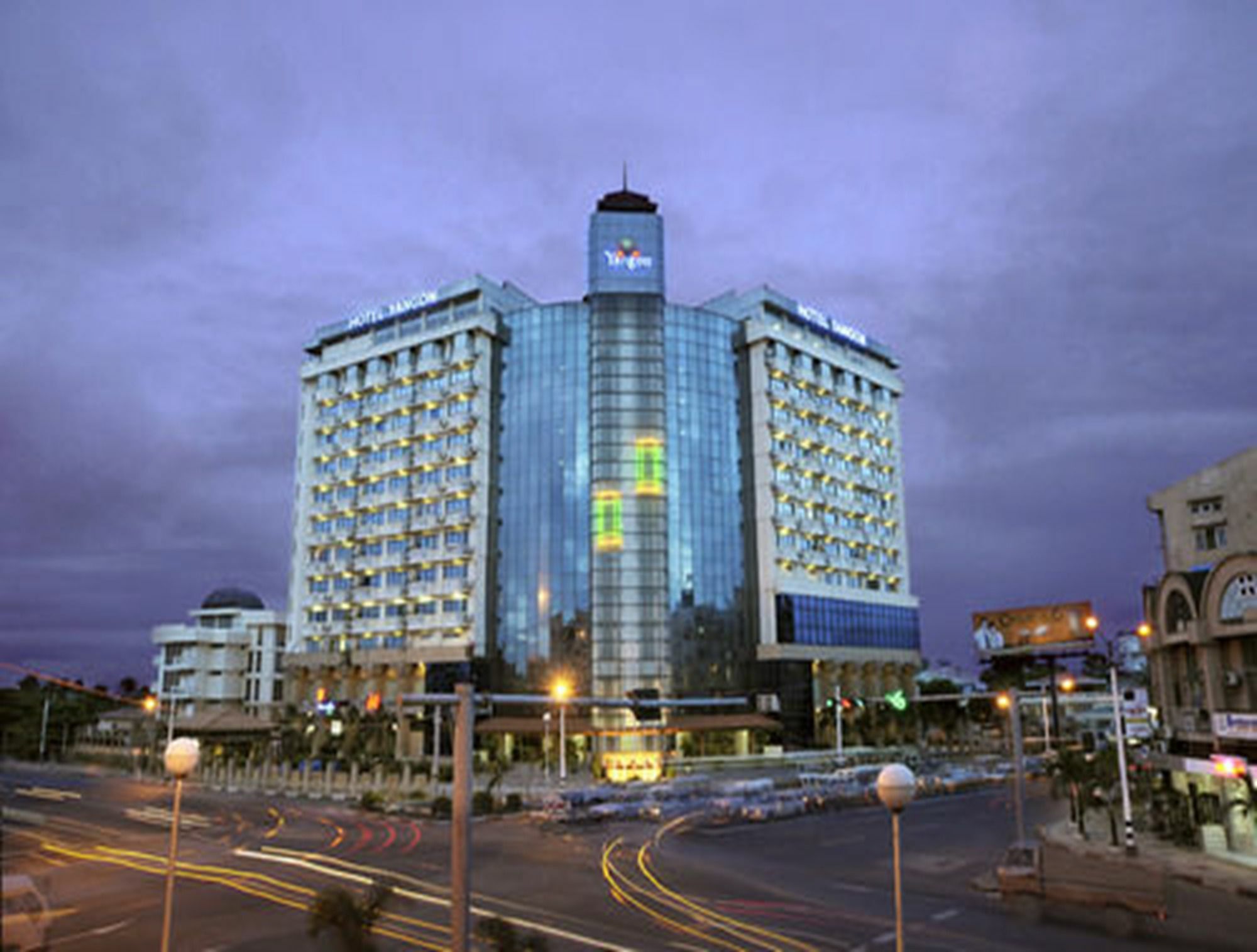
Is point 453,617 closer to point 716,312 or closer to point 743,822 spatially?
point 716,312

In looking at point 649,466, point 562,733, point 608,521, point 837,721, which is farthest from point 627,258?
point 837,721

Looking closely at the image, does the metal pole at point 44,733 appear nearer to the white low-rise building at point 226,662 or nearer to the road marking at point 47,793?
the white low-rise building at point 226,662

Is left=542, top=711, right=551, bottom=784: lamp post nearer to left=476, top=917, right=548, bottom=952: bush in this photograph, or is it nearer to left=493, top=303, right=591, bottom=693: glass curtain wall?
left=493, top=303, right=591, bottom=693: glass curtain wall

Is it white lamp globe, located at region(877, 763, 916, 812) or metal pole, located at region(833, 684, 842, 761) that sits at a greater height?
white lamp globe, located at region(877, 763, 916, 812)

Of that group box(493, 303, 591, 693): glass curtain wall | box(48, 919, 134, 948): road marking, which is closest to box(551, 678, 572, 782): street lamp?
box(493, 303, 591, 693): glass curtain wall

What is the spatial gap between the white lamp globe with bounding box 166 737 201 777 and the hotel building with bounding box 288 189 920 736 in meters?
76.3

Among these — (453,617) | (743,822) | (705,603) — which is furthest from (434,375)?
(743,822)

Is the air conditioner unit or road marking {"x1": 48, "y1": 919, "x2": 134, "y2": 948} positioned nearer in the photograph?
road marking {"x1": 48, "y1": 919, "x2": 134, "y2": 948}

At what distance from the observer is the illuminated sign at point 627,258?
108 m

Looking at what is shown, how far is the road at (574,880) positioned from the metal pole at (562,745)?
2083 cm

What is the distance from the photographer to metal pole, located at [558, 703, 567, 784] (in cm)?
7538

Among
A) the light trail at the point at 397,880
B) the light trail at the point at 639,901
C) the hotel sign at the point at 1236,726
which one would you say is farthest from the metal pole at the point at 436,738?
the hotel sign at the point at 1236,726

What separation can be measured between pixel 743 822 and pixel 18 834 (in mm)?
48400

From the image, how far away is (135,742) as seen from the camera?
121062 millimetres
